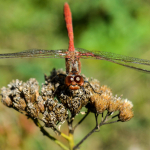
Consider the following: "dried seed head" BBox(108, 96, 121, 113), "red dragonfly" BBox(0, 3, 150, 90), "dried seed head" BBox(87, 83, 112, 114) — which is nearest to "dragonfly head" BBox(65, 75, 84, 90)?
"red dragonfly" BBox(0, 3, 150, 90)

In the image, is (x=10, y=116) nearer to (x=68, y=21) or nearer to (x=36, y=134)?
(x=36, y=134)

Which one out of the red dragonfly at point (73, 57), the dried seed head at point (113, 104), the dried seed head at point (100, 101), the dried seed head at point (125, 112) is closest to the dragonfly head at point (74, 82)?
the red dragonfly at point (73, 57)

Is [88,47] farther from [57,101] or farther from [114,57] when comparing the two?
[57,101]

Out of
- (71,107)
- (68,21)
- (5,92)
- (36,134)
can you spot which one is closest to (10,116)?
(36,134)

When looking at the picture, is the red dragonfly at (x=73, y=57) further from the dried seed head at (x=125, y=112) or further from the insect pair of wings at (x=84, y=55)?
the dried seed head at (x=125, y=112)

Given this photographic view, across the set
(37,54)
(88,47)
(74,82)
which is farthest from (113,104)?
(88,47)
